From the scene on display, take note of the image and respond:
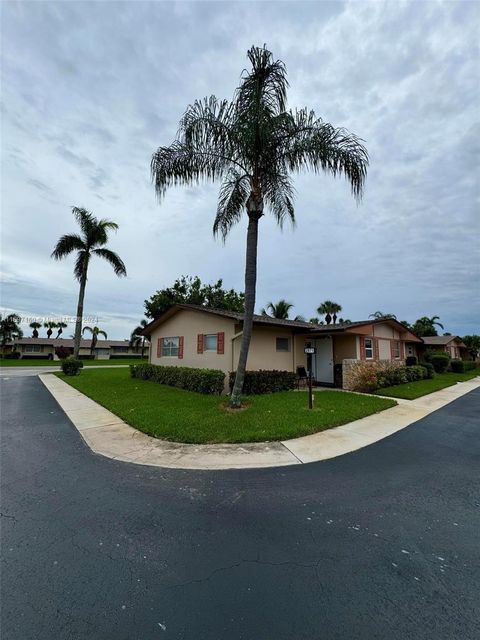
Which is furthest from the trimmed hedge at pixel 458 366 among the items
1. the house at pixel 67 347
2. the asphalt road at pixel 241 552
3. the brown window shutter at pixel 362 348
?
the house at pixel 67 347

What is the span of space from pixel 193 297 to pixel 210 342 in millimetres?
18662

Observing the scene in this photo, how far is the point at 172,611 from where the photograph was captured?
2146mm

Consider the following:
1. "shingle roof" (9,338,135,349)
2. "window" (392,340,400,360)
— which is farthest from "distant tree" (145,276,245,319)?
"shingle roof" (9,338,135,349)

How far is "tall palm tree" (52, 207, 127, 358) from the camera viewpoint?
20172 millimetres

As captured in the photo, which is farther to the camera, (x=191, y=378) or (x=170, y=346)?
(x=170, y=346)

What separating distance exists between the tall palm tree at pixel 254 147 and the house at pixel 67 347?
47.2 m

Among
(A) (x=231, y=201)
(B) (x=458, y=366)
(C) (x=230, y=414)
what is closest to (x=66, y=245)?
(A) (x=231, y=201)

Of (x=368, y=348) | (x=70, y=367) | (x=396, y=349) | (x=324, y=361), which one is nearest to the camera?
(x=324, y=361)

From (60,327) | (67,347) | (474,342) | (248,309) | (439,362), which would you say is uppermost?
(60,327)

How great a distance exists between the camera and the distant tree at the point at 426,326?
145 ft

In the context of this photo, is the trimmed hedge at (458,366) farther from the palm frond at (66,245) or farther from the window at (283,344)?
the palm frond at (66,245)

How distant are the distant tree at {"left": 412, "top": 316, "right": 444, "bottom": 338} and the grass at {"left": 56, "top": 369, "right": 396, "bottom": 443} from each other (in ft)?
131

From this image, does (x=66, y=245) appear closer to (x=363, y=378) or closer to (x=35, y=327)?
(x=363, y=378)

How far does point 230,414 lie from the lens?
795cm
